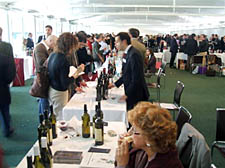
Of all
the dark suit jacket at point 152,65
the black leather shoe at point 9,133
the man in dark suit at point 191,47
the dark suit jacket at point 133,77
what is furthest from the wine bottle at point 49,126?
the man in dark suit at point 191,47

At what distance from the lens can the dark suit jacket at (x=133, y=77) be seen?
2.83 meters

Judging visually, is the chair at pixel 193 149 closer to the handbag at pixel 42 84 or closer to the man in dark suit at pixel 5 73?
the handbag at pixel 42 84

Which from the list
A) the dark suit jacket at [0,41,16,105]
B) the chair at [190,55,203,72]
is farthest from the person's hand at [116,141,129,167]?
the chair at [190,55,203,72]

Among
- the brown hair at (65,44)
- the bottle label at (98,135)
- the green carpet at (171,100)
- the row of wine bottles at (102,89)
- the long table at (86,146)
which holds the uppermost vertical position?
the brown hair at (65,44)

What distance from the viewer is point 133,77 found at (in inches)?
112

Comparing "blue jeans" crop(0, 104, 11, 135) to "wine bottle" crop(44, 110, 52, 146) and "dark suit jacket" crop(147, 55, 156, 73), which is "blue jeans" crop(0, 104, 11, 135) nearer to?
"wine bottle" crop(44, 110, 52, 146)

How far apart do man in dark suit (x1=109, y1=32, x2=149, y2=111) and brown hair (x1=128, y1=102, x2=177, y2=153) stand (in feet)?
4.95

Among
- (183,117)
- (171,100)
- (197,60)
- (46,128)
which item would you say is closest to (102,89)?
(183,117)

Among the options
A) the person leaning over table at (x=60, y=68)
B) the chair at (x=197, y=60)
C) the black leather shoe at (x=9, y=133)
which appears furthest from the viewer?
the chair at (x=197, y=60)

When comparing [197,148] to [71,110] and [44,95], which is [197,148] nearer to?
[71,110]

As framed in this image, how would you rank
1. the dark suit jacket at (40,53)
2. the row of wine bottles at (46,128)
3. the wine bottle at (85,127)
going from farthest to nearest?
the dark suit jacket at (40,53), the wine bottle at (85,127), the row of wine bottles at (46,128)

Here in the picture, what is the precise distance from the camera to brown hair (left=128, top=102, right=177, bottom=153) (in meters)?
1.28

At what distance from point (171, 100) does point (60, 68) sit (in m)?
3.43

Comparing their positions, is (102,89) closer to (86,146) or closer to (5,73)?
(5,73)
